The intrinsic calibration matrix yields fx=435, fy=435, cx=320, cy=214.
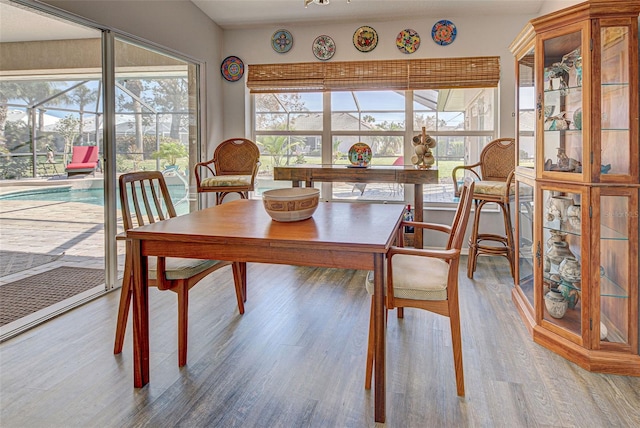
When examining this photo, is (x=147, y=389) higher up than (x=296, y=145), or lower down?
lower down

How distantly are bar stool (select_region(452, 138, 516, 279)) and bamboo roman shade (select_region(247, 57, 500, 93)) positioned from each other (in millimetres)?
811

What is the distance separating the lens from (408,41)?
4488 mm

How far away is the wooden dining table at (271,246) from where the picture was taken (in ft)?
5.29

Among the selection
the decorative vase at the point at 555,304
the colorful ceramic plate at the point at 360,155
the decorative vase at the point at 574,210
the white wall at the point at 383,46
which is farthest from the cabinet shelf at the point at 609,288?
the white wall at the point at 383,46

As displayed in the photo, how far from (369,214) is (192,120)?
9.84ft

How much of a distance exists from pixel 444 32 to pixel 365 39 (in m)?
0.80

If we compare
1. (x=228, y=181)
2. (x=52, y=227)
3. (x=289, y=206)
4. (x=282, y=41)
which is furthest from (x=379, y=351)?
(x=282, y=41)

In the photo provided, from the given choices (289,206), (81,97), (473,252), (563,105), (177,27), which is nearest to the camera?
(289,206)

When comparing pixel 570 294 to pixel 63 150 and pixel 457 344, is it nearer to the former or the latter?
pixel 457 344

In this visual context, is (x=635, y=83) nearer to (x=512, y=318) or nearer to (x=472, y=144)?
(x=512, y=318)

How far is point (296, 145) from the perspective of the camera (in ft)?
16.5

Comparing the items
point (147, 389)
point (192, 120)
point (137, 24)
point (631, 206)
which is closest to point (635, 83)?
point (631, 206)

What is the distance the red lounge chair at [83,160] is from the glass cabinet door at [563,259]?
3015 millimetres

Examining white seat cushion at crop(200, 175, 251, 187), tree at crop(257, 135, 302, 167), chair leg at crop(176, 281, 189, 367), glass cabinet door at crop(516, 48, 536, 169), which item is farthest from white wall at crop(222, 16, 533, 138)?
chair leg at crop(176, 281, 189, 367)
